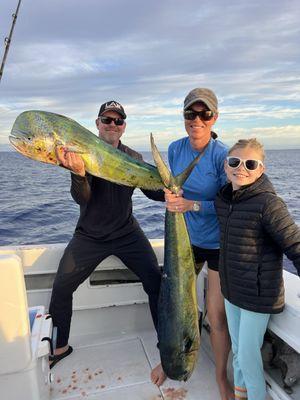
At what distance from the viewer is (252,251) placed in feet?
6.70

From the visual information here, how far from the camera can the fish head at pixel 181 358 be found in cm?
243

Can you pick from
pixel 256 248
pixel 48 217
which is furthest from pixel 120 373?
pixel 48 217

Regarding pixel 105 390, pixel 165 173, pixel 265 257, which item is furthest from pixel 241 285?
pixel 105 390

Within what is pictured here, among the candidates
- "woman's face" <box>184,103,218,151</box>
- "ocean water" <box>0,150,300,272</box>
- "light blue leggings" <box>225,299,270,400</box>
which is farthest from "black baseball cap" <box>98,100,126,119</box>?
"ocean water" <box>0,150,300,272</box>

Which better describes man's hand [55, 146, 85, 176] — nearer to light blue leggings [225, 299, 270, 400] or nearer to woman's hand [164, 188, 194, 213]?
woman's hand [164, 188, 194, 213]

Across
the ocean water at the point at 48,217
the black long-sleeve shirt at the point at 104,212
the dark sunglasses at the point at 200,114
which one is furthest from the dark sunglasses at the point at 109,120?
the ocean water at the point at 48,217

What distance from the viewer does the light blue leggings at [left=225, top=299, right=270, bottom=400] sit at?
2118mm

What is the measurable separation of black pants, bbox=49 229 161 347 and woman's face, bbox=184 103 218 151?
923 mm

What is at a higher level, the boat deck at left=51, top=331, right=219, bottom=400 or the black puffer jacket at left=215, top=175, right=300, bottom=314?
the black puffer jacket at left=215, top=175, right=300, bottom=314

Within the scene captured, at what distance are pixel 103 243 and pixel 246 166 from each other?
1352 millimetres

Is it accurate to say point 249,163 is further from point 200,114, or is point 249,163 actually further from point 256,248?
point 200,114

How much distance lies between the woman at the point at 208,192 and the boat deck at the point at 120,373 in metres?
0.25

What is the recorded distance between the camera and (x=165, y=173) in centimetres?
231

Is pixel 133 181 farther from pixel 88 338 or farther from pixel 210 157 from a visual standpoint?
pixel 88 338
